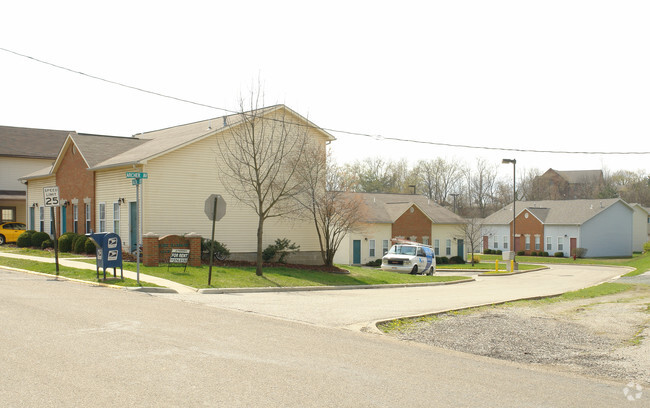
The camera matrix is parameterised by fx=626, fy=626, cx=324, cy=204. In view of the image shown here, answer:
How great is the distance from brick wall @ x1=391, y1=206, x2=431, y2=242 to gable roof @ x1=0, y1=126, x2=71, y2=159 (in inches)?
1122

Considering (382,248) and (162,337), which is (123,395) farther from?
(382,248)

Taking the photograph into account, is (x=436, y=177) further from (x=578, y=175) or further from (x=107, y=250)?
(x=107, y=250)

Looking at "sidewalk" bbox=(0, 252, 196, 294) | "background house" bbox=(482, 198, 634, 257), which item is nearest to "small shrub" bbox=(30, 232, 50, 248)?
"sidewalk" bbox=(0, 252, 196, 294)

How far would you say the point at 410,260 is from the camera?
1426 inches

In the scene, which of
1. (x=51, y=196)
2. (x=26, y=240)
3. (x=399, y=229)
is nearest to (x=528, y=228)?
(x=399, y=229)

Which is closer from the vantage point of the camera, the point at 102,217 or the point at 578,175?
the point at 102,217

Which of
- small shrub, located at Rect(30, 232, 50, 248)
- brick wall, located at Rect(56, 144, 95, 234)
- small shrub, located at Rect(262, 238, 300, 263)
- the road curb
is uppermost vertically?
brick wall, located at Rect(56, 144, 95, 234)

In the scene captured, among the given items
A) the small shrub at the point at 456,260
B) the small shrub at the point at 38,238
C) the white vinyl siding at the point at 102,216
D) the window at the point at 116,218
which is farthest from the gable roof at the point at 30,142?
the small shrub at the point at 456,260

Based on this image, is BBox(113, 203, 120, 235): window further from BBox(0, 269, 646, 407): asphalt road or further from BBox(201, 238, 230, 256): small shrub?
BBox(0, 269, 646, 407): asphalt road

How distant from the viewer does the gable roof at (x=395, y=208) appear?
5353cm

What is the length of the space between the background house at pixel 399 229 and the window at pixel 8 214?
81.6 feet

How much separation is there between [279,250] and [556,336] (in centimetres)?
1938

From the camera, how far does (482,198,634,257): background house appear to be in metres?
69.6

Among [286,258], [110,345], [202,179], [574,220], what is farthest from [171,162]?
[574,220]
